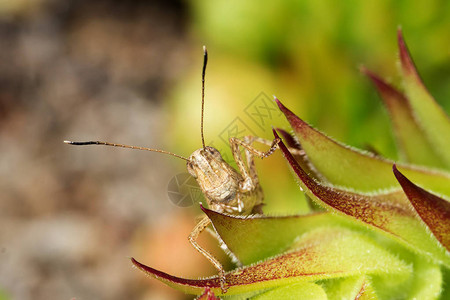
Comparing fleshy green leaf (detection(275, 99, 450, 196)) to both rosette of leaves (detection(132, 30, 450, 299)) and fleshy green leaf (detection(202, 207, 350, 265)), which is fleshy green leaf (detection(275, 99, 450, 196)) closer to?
rosette of leaves (detection(132, 30, 450, 299))

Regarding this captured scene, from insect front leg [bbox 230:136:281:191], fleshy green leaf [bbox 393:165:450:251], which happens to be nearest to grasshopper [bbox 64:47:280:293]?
insect front leg [bbox 230:136:281:191]

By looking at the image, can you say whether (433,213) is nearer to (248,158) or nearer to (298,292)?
(298,292)

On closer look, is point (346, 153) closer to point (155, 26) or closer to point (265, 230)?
point (265, 230)

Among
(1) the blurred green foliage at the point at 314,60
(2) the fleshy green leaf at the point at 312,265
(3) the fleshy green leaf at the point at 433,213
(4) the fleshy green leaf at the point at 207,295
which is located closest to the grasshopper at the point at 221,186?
(2) the fleshy green leaf at the point at 312,265

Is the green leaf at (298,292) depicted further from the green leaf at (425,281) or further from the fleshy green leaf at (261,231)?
the green leaf at (425,281)

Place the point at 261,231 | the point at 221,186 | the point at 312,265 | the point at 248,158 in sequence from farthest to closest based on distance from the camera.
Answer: the point at 248,158 → the point at 221,186 → the point at 261,231 → the point at 312,265

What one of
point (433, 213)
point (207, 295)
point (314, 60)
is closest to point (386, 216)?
point (433, 213)
